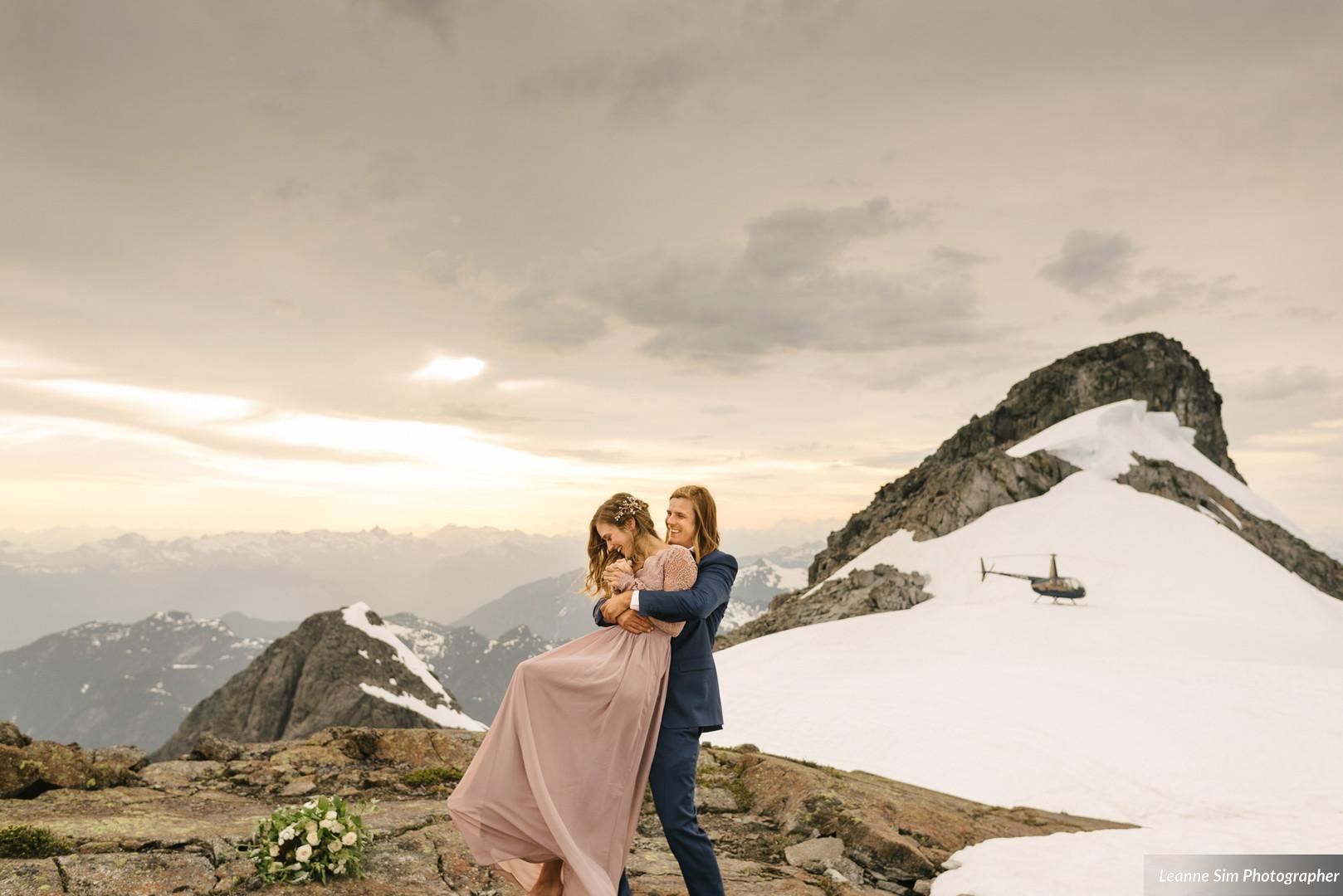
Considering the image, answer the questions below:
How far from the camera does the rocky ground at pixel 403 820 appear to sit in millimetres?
6473

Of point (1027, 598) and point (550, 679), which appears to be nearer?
point (550, 679)

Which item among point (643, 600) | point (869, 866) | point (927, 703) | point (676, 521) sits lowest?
point (927, 703)

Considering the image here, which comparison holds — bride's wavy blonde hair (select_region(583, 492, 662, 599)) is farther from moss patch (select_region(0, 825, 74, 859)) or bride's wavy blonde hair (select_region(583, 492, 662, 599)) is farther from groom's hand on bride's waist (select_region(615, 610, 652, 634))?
moss patch (select_region(0, 825, 74, 859))

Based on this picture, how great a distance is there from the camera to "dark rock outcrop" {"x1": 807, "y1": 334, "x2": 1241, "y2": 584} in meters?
70.1

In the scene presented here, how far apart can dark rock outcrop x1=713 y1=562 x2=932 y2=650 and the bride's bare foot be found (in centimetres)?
3703

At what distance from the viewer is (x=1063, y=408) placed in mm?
77500

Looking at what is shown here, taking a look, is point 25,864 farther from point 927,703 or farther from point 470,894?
point 927,703

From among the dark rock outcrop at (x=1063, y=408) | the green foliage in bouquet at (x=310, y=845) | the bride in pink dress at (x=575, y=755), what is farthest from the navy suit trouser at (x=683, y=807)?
the dark rock outcrop at (x=1063, y=408)

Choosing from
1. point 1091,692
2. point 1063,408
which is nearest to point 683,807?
point 1091,692

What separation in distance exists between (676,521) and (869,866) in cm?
539

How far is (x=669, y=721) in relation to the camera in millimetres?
5559

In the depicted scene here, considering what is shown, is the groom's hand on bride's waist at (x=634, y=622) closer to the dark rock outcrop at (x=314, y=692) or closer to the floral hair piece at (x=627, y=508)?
the floral hair piece at (x=627, y=508)

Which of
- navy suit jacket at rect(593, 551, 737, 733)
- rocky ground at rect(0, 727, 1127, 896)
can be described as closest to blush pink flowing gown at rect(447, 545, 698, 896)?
navy suit jacket at rect(593, 551, 737, 733)

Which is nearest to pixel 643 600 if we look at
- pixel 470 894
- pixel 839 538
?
pixel 470 894
